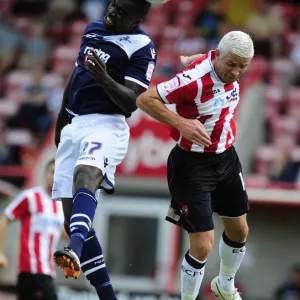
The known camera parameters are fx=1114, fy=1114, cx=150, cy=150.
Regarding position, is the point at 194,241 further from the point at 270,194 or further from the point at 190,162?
the point at 270,194

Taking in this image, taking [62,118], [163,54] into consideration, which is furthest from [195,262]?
[163,54]

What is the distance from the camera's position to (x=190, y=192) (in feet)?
28.3

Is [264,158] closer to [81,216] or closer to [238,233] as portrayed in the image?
[238,233]

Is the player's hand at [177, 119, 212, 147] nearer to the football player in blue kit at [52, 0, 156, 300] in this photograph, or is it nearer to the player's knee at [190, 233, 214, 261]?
the football player in blue kit at [52, 0, 156, 300]

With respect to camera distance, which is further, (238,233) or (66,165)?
(238,233)

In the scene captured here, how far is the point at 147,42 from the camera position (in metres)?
8.62

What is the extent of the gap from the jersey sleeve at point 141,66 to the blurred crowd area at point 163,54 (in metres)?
7.45

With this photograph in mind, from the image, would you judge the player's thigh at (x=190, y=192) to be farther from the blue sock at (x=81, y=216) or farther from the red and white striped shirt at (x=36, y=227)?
the red and white striped shirt at (x=36, y=227)

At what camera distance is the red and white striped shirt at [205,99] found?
8352mm

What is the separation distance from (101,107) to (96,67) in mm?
457

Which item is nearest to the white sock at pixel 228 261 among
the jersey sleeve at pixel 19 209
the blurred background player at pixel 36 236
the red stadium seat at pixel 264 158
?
the blurred background player at pixel 36 236

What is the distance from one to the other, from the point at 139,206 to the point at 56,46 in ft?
13.9

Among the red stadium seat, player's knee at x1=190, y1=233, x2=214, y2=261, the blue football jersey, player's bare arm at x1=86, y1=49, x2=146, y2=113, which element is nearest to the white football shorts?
the blue football jersey

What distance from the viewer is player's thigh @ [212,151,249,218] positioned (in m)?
8.81
